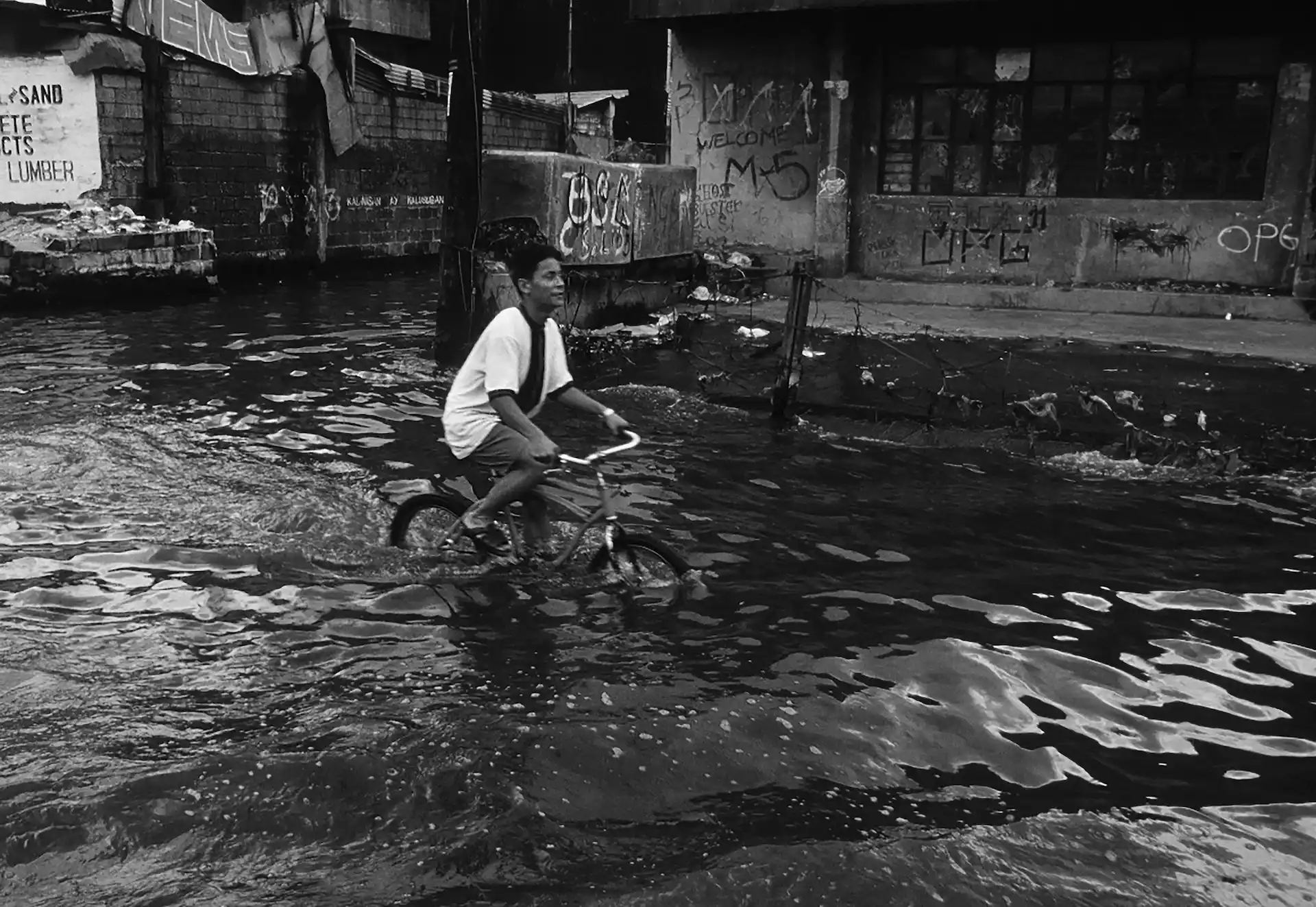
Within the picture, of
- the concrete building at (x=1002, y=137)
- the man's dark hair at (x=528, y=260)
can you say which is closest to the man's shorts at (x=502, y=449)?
the man's dark hair at (x=528, y=260)

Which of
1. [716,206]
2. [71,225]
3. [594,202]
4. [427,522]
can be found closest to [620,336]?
[594,202]

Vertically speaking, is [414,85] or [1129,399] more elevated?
[414,85]

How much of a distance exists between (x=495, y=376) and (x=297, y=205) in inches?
670

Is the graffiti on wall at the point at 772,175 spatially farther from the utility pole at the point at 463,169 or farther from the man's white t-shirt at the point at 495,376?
the man's white t-shirt at the point at 495,376

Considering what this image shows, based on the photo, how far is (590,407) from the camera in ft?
19.2

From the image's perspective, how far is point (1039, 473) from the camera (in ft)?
26.8

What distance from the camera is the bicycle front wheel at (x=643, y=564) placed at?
5730 millimetres

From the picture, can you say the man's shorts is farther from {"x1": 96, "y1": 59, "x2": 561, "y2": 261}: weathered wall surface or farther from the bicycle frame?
{"x1": 96, "y1": 59, "x2": 561, "y2": 261}: weathered wall surface

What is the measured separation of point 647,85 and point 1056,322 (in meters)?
18.7

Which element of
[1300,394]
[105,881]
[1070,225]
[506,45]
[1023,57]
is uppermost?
[506,45]

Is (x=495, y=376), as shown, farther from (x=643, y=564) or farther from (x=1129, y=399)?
(x=1129, y=399)

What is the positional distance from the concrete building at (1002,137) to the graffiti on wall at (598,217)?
15.0 ft

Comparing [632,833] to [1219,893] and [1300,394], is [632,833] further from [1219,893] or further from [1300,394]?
[1300,394]

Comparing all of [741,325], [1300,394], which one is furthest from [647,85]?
[1300,394]
